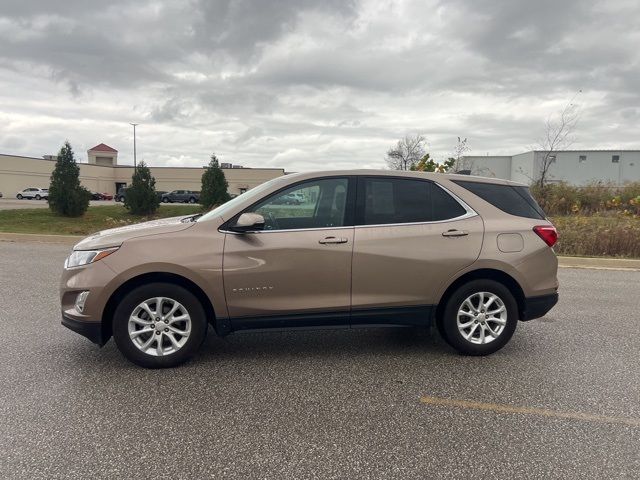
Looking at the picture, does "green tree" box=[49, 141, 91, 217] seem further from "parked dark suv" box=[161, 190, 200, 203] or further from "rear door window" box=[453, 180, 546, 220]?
"parked dark suv" box=[161, 190, 200, 203]

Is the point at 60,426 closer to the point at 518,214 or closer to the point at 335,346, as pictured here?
the point at 335,346

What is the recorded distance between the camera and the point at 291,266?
408cm

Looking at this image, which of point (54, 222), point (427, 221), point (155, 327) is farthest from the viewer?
point (54, 222)

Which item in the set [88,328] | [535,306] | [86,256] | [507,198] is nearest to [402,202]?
[507,198]

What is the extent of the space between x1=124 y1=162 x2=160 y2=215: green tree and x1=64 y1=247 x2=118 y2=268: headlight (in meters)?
22.4

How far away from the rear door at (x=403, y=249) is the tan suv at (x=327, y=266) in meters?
0.01

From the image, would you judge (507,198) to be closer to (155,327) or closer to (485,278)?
(485,278)

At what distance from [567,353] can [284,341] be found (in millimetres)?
2876

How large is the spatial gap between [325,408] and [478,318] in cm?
→ 186

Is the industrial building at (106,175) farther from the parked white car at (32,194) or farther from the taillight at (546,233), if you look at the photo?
the taillight at (546,233)

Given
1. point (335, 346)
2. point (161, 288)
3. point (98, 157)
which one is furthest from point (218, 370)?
point (98, 157)

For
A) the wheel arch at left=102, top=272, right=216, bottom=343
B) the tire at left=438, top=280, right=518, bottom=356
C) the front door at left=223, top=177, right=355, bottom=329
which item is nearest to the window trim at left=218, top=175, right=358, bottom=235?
the front door at left=223, top=177, right=355, bottom=329

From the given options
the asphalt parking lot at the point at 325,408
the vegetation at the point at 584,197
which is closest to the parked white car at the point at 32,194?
the vegetation at the point at 584,197

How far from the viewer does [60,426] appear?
313cm
